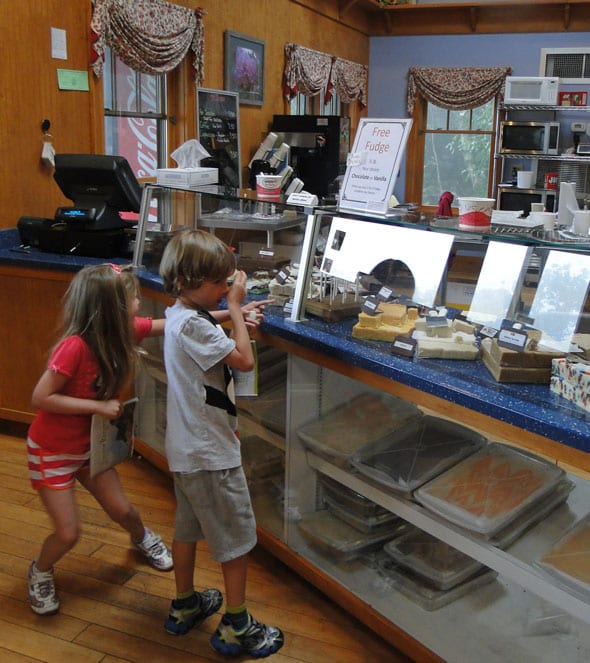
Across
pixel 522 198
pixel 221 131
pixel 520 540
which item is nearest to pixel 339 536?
pixel 520 540

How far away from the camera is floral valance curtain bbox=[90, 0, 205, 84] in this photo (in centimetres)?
439

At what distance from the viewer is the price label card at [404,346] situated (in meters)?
2.00

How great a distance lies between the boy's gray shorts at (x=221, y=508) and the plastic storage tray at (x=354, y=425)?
13.6 inches

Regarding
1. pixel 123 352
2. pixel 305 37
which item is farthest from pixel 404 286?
pixel 305 37

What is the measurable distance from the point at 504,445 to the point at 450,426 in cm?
18

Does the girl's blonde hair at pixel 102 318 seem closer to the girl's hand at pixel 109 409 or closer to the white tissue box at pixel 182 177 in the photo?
the girl's hand at pixel 109 409

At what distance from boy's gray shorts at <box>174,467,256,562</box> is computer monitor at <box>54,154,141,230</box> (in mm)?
1854

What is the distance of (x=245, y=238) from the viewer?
9.40 ft

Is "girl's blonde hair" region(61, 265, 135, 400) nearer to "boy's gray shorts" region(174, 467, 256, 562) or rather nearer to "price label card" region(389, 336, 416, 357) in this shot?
"boy's gray shorts" region(174, 467, 256, 562)

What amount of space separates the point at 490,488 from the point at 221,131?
4.62 metres

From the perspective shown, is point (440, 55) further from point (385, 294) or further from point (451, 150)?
point (385, 294)

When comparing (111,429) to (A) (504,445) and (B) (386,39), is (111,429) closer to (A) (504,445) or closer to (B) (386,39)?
(A) (504,445)

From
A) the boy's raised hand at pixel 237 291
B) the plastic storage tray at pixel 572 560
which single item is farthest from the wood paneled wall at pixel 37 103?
the plastic storage tray at pixel 572 560

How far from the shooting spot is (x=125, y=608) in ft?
7.40
